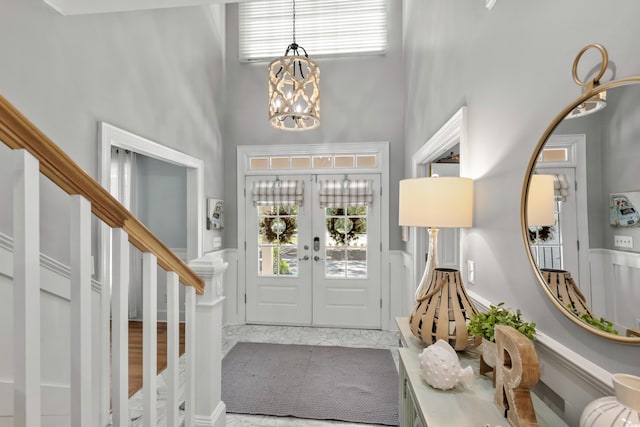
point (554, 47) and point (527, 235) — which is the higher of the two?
point (554, 47)

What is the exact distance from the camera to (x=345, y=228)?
4.11 m

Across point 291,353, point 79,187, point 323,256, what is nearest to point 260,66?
point 323,256

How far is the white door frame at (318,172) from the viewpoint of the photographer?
4.05 meters

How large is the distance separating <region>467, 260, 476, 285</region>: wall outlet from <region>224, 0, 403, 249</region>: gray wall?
Answer: 2135 mm

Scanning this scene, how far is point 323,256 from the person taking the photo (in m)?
4.14

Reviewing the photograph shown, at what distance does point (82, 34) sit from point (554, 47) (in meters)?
2.63

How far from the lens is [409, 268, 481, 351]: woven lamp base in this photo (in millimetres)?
1405

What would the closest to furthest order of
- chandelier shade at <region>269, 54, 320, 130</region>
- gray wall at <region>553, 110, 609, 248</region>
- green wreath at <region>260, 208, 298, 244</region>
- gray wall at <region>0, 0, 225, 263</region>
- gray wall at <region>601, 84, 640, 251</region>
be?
gray wall at <region>601, 84, 640, 251</region> → gray wall at <region>553, 110, 609, 248</region> → gray wall at <region>0, 0, 225, 263</region> → chandelier shade at <region>269, 54, 320, 130</region> → green wreath at <region>260, 208, 298, 244</region>

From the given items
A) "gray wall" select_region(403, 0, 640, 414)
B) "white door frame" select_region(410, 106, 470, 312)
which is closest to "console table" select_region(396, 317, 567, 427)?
"gray wall" select_region(403, 0, 640, 414)

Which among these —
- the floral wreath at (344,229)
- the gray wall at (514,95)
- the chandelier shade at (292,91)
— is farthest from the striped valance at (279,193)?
the gray wall at (514,95)

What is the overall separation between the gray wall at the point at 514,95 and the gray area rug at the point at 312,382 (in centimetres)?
129

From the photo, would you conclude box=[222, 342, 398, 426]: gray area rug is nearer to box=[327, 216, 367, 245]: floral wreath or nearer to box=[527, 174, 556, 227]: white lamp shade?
box=[327, 216, 367, 245]: floral wreath

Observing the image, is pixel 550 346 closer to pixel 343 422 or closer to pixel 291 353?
pixel 343 422

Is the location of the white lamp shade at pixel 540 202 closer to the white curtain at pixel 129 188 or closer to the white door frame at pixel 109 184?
the white door frame at pixel 109 184
